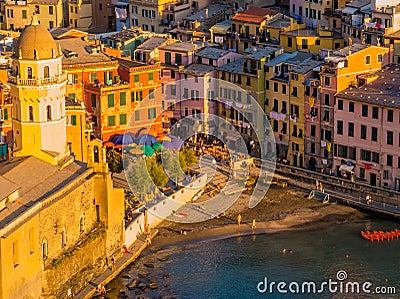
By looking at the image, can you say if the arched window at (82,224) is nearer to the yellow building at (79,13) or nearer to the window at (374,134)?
the window at (374,134)

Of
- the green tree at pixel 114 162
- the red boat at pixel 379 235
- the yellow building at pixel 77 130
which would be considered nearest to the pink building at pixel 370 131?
the red boat at pixel 379 235

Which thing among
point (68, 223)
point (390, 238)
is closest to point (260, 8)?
point (390, 238)

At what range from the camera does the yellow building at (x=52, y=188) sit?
90750 millimetres

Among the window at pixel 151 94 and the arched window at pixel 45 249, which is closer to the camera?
the arched window at pixel 45 249

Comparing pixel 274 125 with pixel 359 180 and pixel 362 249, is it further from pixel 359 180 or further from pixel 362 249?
pixel 362 249

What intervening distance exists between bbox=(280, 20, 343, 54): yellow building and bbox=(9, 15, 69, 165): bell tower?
33.3 meters

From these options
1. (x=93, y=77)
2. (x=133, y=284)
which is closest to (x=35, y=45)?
(x=133, y=284)

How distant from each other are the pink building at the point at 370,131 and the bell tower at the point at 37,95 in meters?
24.8

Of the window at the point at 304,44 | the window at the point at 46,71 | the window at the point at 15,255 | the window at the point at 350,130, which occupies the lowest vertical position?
the window at the point at 350,130

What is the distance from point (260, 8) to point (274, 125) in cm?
1748

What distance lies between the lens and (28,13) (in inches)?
5901

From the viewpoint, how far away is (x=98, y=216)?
98938 millimetres

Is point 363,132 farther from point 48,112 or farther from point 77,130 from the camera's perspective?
point 48,112

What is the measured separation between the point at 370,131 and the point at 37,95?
2719 centimetres
